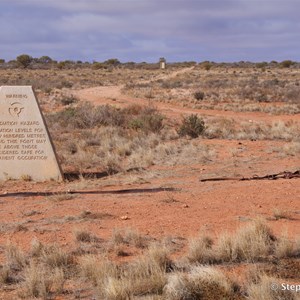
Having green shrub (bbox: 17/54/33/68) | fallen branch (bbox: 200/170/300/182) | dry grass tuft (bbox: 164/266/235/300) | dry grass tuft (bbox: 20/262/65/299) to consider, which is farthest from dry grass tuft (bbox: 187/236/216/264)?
green shrub (bbox: 17/54/33/68)

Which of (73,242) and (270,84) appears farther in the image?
(270,84)

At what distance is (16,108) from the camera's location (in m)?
12.2

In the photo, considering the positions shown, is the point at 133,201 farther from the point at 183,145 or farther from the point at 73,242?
the point at 183,145

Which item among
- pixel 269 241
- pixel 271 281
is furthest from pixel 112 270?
pixel 269 241

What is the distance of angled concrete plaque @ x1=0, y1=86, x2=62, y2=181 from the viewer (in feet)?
40.0

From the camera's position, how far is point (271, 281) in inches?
219

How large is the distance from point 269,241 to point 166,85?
40.8 meters

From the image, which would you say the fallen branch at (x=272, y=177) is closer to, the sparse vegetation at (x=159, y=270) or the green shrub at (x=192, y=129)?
the sparse vegetation at (x=159, y=270)

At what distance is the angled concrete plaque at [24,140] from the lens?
1219 cm

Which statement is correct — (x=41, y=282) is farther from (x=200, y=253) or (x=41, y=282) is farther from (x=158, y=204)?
(x=158, y=204)

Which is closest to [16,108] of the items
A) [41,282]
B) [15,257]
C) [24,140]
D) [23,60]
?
[24,140]

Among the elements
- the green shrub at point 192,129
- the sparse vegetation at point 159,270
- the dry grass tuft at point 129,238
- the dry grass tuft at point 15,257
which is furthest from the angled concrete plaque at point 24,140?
the green shrub at point 192,129

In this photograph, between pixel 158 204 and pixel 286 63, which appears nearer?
pixel 158 204

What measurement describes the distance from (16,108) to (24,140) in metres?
0.69
